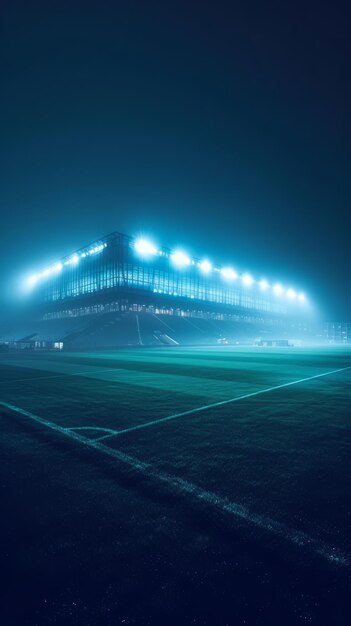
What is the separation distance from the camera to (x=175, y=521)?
2.58 m

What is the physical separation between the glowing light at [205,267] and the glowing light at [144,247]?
1908 cm

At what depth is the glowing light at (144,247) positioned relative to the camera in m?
71.6

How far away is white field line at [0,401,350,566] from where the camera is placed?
2.24 metres

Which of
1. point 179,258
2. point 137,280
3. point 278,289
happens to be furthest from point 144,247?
point 278,289

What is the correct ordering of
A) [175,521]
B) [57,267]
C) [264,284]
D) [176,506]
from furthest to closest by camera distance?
[264,284]
[57,267]
[176,506]
[175,521]

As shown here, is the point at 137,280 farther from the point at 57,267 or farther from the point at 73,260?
the point at 57,267

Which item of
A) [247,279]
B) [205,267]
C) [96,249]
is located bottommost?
[247,279]

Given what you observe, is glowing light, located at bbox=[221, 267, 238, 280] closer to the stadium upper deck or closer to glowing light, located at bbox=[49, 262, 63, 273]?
the stadium upper deck

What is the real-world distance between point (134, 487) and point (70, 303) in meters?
76.0

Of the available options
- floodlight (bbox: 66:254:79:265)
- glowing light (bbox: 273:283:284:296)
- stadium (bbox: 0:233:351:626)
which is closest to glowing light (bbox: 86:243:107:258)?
floodlight (bbox: 66:254:79:265)

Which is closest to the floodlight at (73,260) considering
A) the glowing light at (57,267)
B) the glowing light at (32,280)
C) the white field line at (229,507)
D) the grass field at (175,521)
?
the glowing light at (57,267)

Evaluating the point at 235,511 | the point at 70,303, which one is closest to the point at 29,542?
the point at 235,511

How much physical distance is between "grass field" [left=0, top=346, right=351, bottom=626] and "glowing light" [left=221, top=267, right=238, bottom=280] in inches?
3559

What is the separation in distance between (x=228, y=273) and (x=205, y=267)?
10978 millimetres
